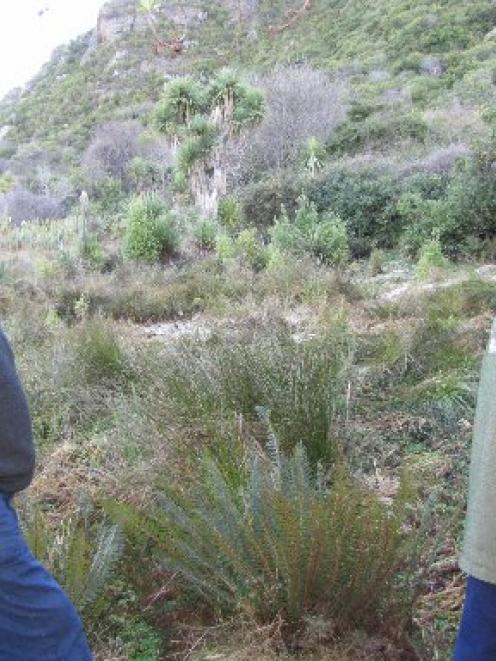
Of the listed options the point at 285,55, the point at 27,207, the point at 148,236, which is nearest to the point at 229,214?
the point at 148,236

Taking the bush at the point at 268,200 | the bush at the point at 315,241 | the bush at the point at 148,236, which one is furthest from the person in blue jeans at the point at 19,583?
the bush at the point at 268,200

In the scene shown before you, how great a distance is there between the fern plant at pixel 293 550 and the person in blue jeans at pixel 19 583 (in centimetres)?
55

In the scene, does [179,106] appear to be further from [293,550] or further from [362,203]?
[293,550]

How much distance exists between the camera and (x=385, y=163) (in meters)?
21.2

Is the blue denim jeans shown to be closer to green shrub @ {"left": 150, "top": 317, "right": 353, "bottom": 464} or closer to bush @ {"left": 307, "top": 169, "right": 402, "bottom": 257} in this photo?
green shrub @ {"left": 150, "top": 317, "right": 353, "bottom": 464}

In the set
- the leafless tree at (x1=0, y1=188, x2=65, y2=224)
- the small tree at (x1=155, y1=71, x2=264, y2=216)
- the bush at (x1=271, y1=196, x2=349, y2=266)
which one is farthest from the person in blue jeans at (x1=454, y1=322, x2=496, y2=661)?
the leafless tree at (x1=0, y1=188, x2=65, y2=224)

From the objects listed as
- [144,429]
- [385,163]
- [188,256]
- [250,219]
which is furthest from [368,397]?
[385,163]

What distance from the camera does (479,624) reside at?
59.2 inches

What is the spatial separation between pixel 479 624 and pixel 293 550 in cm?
73

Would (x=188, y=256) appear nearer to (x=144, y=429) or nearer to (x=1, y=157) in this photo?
(x=144, y=429)

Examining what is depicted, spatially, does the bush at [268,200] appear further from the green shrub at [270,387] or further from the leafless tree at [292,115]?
the green shrub at [270,387]

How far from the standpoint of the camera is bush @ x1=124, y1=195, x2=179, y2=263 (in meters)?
16.5

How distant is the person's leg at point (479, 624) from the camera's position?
148cm

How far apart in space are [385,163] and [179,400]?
734 inches
